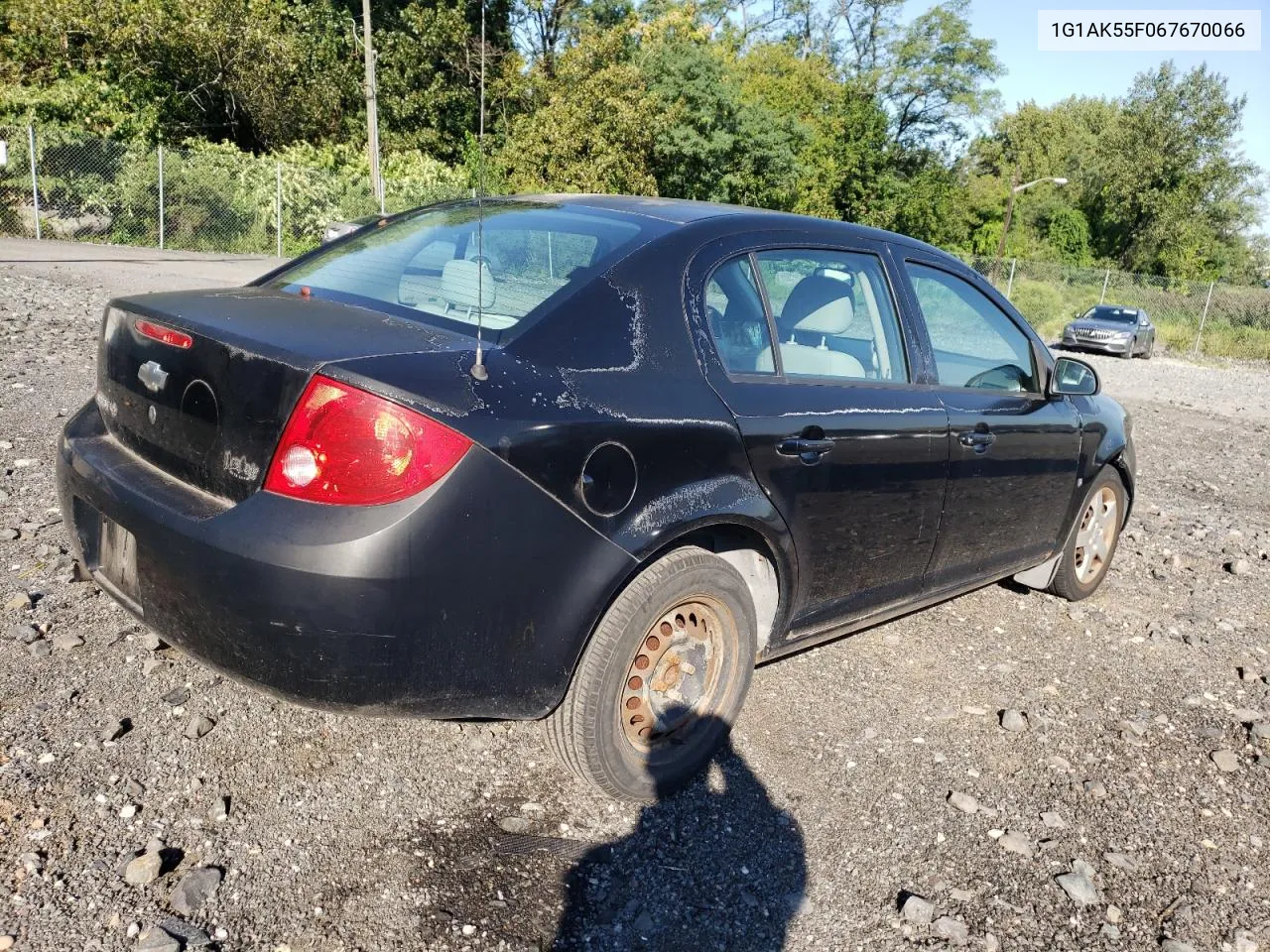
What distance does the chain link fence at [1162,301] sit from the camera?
3012 centimetres

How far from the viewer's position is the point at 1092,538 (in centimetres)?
486

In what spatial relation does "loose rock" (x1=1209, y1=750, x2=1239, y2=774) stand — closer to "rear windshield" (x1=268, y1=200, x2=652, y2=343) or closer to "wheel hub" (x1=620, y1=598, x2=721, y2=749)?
"wheel hub" (x1=620, y1=598, x2=721, y2=749)

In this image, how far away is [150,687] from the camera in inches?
125

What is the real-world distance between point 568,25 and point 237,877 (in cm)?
4237

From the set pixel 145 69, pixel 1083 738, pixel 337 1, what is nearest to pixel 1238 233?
pixel 337 1

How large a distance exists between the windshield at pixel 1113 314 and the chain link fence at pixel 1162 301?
3601mm

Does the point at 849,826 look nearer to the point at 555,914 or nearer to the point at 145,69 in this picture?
the point at 555,914

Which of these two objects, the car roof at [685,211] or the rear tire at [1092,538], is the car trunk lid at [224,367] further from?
the rear tire at [1092,538]

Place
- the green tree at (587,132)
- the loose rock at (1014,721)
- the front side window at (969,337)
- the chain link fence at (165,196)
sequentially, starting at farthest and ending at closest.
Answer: the green tree at (587,132)
the chain link fence at (165,196)
the front side window at (969,337)
the loose rock at (1014,721)

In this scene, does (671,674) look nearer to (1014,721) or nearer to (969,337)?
(1014,721)

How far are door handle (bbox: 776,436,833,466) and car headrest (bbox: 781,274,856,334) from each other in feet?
1.32

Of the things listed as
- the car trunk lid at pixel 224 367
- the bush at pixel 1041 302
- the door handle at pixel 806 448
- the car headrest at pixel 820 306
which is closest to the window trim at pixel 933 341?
the car headrest at pixel 820 306

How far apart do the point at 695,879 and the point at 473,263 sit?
1.81 metres

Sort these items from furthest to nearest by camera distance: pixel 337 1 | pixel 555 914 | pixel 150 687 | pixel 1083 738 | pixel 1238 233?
pixel 1238 233 → pixel 337 1 → pixel 1083 738 → pixel 150 687 → pixel 555 914
